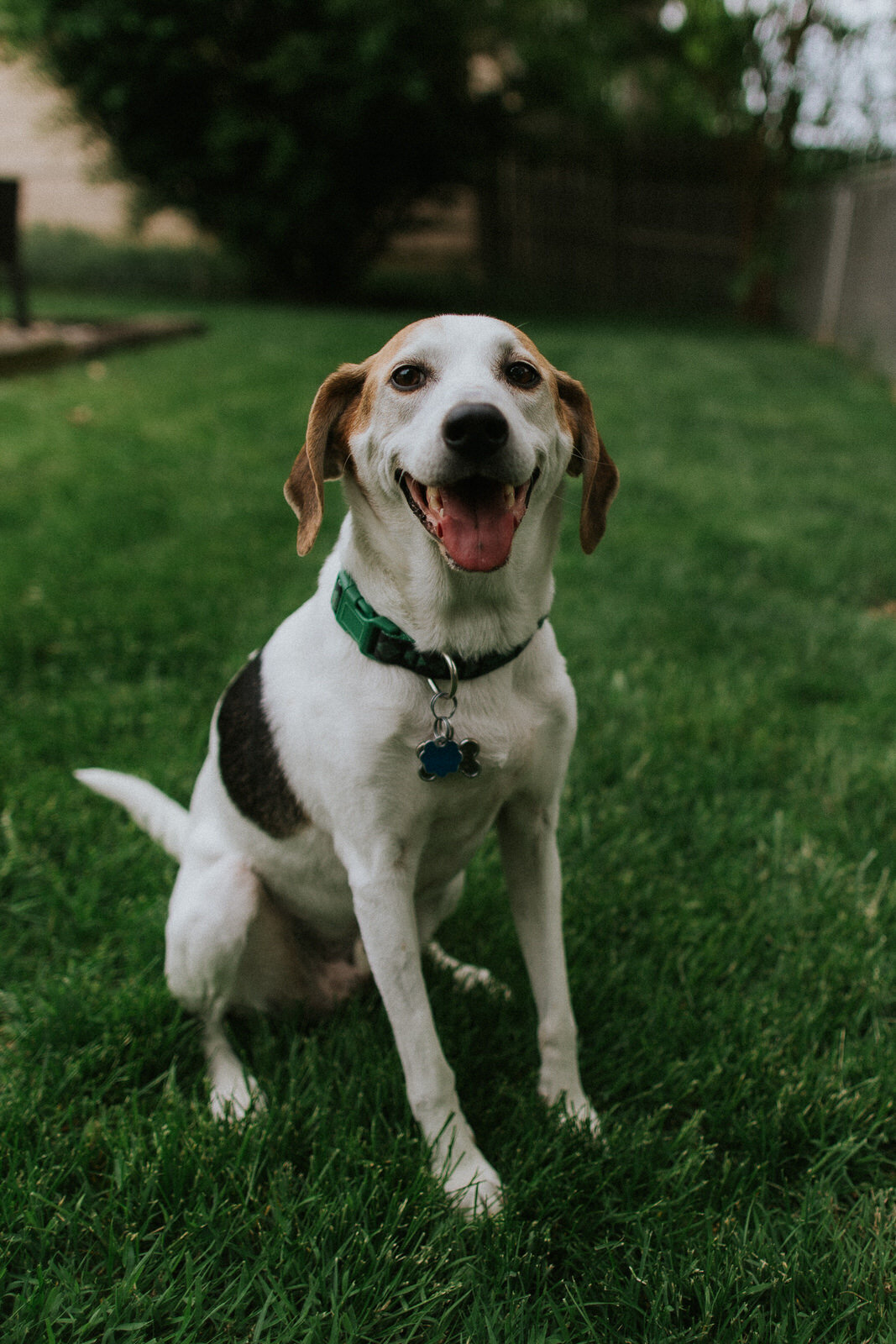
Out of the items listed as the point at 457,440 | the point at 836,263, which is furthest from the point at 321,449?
the point at 836,263

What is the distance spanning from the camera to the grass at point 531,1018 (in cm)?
154

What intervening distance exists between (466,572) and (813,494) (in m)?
5.04

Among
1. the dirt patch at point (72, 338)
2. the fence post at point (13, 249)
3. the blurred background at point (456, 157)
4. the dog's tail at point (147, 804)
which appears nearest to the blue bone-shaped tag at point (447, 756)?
the dog's tail at point (147, 804)

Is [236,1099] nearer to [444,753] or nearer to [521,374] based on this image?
[444,753]

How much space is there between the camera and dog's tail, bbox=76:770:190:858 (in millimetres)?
2455

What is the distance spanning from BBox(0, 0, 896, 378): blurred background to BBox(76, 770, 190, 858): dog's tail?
10.4 m

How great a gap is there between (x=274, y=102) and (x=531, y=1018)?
14.2m

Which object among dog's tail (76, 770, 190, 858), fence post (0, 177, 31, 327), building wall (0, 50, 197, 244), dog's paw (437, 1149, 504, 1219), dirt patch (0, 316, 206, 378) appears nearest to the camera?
dog's paw (437, 1149, 504, 1219)

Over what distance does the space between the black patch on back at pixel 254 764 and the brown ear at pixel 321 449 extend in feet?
1.28

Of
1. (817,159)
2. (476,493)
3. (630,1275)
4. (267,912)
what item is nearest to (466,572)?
(476,493)

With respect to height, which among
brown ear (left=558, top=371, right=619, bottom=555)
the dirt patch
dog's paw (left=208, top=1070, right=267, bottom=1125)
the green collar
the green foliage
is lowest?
the green foliage

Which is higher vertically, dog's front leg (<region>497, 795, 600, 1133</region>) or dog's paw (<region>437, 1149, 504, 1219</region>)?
dog's front leg (<region>497, 795, 600, 1133</region>)

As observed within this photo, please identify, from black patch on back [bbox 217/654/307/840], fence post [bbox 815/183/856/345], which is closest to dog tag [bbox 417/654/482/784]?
black patch on back [bbox 217/654/307/840]

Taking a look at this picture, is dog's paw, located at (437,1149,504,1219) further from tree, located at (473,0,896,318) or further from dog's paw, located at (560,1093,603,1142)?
tree, located at (473,0,896,318)
